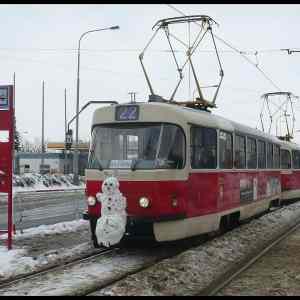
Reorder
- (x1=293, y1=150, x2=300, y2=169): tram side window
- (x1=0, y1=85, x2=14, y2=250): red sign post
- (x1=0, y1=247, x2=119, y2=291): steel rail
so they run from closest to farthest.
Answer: (x1=0, y1=247, x2=119, y2=291): steel rail < (x1=0, y1=85, x2=14, y2=250): red sign post < (x1=293, y1=150, x2=300, y2=169): tram side window

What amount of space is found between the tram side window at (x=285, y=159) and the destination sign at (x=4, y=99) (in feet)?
44.8

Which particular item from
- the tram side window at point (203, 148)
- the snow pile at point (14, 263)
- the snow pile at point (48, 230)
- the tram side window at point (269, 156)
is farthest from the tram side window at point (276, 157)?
the snow pile at point (14, 263)

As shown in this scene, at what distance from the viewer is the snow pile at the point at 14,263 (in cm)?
936

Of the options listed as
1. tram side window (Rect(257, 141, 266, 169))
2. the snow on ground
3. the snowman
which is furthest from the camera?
tram side window (Rect(257, 141, 266, 169))

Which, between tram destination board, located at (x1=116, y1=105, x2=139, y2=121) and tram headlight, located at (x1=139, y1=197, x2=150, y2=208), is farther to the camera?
tram destination board, located at (x1=116, y1=105, x2=139, y2=121)

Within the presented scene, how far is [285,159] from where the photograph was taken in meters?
24.1

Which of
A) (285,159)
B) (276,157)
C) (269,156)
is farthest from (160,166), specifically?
(285,159)

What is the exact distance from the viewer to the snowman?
406 inches

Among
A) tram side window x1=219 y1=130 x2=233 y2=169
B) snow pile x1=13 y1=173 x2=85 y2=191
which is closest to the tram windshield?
tram side window x1=219 y1=130 x2=233 y2=169

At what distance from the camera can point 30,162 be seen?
82.3 m

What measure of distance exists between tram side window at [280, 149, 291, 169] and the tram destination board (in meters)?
12.7

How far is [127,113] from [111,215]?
2.01 metres

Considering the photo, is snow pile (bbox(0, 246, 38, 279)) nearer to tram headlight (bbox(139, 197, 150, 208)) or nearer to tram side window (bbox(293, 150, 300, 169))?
tram headlight (bbox(139, 197, 150, 208))

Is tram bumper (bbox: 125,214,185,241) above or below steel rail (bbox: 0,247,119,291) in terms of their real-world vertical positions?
above
